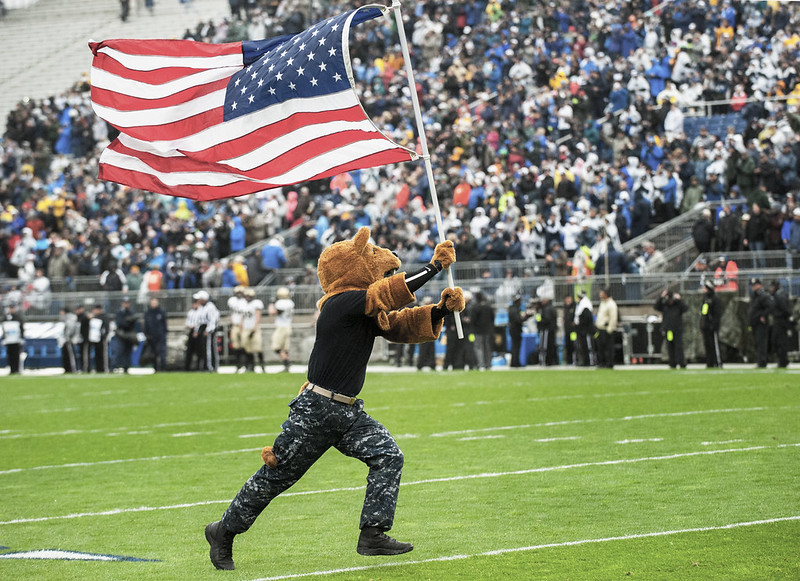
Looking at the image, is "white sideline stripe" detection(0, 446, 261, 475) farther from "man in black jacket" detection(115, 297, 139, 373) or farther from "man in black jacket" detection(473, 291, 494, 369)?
"man in black jacket" detection(115, 297, 139, 373)

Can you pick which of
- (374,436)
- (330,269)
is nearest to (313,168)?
(330,269)

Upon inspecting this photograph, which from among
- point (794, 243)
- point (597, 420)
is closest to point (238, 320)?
point (794, 243)

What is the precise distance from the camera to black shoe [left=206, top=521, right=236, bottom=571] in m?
7.09

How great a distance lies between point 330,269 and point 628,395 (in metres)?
10.9

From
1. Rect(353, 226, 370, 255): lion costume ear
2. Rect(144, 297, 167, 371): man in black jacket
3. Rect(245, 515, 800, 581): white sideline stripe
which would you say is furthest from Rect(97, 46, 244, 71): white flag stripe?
Rect(144, 297, 167, 371): man in black jacket

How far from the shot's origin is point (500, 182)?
30.4 metres

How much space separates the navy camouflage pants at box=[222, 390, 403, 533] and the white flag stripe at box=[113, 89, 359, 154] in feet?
7.21

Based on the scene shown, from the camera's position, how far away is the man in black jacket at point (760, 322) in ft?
74.7

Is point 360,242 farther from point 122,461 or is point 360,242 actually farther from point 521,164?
point 521,164

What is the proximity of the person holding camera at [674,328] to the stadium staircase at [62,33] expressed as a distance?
88.5 feet

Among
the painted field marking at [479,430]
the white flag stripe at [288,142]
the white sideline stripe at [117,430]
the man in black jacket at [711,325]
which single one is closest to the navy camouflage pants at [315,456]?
the white flag stripe at [288,142]

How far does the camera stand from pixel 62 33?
166ft

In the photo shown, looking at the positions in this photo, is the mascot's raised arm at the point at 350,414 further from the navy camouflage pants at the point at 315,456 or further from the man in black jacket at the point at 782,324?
the man in black jacket at the point at 782,324

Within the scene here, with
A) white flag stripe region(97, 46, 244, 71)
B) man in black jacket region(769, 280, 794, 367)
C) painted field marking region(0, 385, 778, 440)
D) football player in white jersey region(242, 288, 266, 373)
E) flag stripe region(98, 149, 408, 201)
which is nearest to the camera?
flag stripe region(98, 149, 408, 201)
